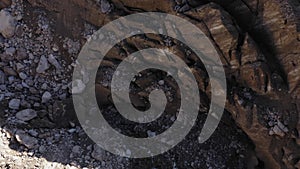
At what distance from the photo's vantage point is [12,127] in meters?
5.99

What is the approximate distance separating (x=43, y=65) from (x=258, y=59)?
311cm

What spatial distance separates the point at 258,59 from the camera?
17.9ft

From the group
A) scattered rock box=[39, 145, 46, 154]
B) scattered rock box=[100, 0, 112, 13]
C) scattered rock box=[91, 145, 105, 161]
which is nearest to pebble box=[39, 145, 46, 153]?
scattered rock box=[39, 145, 46, 154]

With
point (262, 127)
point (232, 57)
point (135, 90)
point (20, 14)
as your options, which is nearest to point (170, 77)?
point (135, 90)

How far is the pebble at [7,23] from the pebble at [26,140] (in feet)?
5.14

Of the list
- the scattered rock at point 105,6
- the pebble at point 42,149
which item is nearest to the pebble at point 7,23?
the scattered rock at point 105,6

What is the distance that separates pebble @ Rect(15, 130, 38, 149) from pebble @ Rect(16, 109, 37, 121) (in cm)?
25

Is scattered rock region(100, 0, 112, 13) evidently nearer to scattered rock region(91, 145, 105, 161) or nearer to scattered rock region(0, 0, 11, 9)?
scattered rock region(0, 0, 11, 9)

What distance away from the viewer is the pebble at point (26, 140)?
5879 mm

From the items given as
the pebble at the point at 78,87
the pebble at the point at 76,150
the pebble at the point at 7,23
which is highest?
the pebble at the point at 7,23

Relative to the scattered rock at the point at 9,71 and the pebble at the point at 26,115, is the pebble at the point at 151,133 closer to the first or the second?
the pebble at the point at 26,115

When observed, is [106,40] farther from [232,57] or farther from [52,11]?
[232,57]

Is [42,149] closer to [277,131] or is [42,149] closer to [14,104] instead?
[14,104]

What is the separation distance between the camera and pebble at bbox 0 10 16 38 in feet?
21.2
